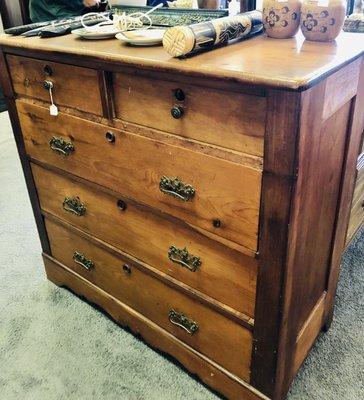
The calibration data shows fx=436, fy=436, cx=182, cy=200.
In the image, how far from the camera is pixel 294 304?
41.6 inches

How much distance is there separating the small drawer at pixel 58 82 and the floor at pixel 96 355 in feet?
2.50

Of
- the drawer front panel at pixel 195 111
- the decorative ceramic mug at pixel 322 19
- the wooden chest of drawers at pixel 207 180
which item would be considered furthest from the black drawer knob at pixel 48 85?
the decorative ceramic mug at pixel 322 19

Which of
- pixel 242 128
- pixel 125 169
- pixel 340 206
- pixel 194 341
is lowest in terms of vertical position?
pixel 194 341

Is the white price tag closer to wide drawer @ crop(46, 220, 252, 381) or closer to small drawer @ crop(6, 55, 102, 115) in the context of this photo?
small drawer @ crop(6, 55, 102, 115)

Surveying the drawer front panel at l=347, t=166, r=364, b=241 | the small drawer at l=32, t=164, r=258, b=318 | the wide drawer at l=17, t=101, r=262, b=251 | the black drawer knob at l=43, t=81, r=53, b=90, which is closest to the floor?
the drawer front panel at l=347, t=166, r=364, b=241

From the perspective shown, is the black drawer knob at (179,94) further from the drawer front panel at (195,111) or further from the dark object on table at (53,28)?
the dark object on table at (53,28)

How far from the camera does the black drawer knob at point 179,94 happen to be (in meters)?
0.92

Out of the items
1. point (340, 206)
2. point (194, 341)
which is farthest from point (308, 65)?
point (194, 341)

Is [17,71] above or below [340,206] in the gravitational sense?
above

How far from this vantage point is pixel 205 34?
0.92m

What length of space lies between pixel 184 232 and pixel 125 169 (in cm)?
23

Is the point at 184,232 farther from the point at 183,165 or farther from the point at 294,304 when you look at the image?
the point at 294,304

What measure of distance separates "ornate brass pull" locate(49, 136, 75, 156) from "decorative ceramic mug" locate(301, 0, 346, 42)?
2.29 feet

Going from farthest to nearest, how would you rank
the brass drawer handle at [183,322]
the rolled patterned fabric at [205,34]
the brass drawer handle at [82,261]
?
the brass drawer handle at [82,261]
the brass drawer handle at [183,322]
the rolled patterned fabric at [205,34]
